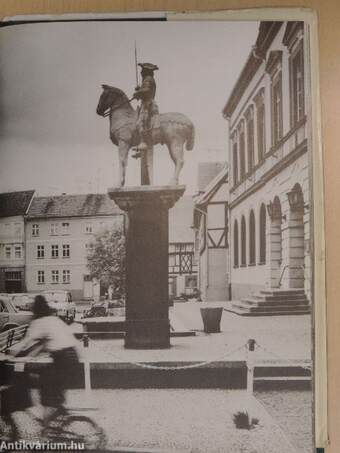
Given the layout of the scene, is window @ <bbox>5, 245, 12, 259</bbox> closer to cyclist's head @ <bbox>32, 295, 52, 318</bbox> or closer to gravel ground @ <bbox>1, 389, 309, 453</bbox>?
cyclist's head @ <bbox>32, 295, 52, 318</bbox>

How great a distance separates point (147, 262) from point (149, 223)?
0.50ft

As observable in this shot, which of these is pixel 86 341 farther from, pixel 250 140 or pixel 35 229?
pixel 250 140

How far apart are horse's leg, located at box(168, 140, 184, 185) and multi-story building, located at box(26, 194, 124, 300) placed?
258mm

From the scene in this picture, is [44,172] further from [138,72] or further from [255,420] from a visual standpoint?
[255,420]

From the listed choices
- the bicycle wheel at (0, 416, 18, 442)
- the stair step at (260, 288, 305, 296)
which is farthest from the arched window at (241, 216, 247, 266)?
the bicycle wheel at (0, 416, 18, 442)

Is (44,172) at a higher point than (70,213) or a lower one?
higher

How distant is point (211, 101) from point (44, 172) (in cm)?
72

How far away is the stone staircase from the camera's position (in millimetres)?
2039

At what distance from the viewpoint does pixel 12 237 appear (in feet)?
7.14

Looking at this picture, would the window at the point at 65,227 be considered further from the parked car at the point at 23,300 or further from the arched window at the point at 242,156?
the arched window at the point at 242,156

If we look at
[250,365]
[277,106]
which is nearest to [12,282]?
[250,365]

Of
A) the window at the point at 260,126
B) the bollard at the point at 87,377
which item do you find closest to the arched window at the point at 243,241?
the window at the point at 260,126

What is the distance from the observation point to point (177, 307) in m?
2.11

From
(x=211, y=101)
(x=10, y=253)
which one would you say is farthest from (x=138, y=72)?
(x=10, y=253)
